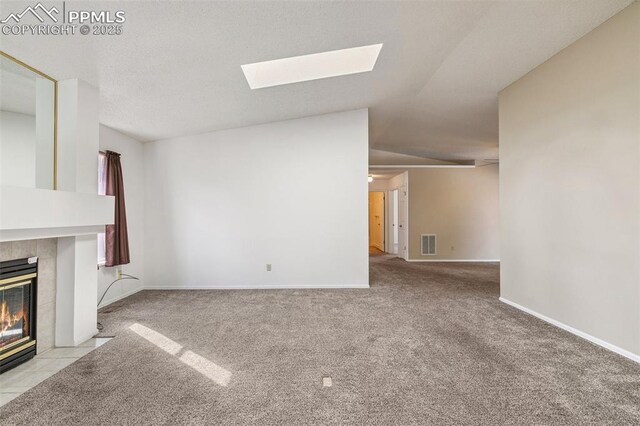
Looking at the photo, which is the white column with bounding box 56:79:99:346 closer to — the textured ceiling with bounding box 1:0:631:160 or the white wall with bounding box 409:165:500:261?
the textured ceiling with bounding box 1:0:631:160

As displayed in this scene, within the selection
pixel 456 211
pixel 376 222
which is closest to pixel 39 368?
pixel 456 211

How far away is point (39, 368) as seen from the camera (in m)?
2.25

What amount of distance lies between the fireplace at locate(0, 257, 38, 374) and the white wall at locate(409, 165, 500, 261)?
7231 millimetres

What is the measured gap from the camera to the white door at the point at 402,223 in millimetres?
7762

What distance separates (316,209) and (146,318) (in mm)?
2786

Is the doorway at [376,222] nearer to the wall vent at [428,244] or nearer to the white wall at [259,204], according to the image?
the wall vent at [428,244]

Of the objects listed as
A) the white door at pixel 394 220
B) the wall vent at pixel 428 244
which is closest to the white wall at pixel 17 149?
the wall vent at pixel 428 244

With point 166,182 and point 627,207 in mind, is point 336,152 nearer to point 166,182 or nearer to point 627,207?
point 166,182

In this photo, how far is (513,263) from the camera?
3.67 meters

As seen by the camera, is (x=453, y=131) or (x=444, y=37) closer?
(x=444, y=37)

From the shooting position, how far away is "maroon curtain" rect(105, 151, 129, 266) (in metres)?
3.83

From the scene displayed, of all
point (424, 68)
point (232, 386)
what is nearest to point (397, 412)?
point (232, 386)

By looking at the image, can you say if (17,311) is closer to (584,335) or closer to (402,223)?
(584,335)

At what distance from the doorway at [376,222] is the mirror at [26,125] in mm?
9082
